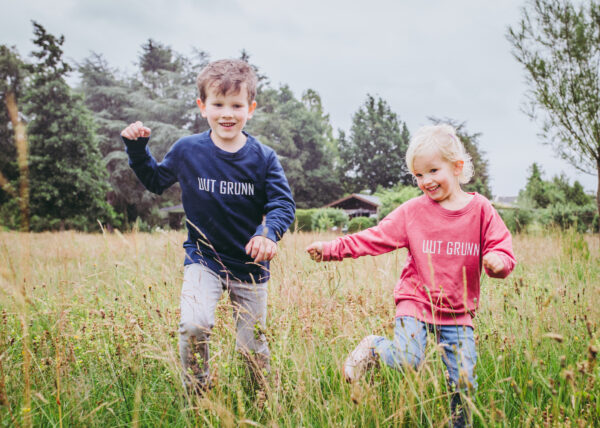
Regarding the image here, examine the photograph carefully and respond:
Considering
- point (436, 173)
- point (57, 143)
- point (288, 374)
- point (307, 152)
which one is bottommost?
point (288, 374)

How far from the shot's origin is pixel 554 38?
11078mm

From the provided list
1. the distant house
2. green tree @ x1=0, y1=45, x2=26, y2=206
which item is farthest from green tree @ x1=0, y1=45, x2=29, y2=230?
the distant house

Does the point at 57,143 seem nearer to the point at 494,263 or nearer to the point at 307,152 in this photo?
the point at 494,263

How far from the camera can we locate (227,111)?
7.52 ft

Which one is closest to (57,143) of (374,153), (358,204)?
(358,204)

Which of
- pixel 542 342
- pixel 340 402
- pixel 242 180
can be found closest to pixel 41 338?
pixel 242 180

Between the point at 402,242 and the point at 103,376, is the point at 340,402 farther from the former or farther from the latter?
the point at 103,376

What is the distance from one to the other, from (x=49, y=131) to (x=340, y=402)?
80.1 ft

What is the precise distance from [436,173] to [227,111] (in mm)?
1201

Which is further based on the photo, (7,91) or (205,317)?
(7,91)

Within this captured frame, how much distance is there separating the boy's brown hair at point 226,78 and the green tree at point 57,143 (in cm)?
Result: 2131

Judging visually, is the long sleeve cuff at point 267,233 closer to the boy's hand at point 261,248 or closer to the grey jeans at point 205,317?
the boy's hand at point 261,248

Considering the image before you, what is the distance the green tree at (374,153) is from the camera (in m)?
45.5

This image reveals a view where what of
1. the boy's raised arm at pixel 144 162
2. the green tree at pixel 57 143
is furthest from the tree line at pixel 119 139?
the boy's raised arm at pixel 144 162
